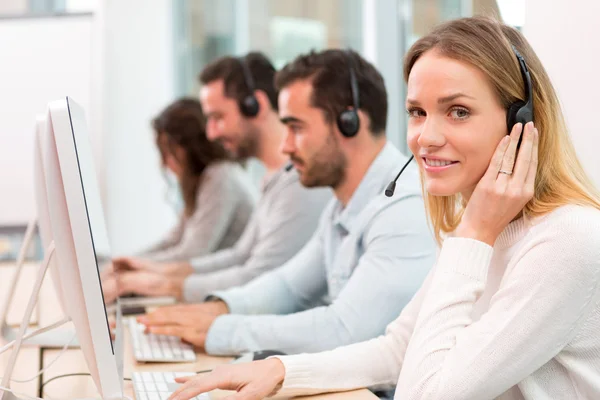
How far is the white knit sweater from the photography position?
41.9 inches

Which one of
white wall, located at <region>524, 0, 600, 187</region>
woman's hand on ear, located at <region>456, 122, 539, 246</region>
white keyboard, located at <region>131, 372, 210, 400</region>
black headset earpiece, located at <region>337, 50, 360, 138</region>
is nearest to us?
woman's hand on ear, located at <region>456, 122, 539, 246</region>

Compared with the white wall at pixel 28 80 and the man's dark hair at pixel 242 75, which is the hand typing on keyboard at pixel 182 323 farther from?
the white wall at pixel 28 80

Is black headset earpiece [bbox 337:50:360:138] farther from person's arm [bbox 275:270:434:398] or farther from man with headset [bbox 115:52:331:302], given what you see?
person's arm [bbox 275:270:434:398]

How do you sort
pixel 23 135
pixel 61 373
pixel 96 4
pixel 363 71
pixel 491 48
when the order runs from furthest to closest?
pixel 96 4 → pixel 23 135 → pixel 363 71 → pixel 61 373 → pixel 491 48

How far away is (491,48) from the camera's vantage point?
1191 millimetres

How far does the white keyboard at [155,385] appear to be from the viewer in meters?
1.30

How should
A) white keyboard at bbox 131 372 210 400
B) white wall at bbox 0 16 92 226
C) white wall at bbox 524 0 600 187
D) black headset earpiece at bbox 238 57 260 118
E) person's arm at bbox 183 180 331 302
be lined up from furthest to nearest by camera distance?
white wall at bbox 0 16 92 226 → black headset earpiece at bbox 238 57 260 118 → person's arm at bbox 183 180 331 302 → white wall at bbox 524 0 600 187 → white keyboard at bbox 131 372 210 400

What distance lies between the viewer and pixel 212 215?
10.1ft

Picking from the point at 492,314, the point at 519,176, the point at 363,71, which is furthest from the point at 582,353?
the point at 363,71

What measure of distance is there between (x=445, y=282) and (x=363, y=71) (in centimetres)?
95

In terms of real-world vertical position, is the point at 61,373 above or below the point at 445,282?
below

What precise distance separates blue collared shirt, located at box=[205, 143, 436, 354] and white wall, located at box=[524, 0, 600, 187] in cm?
39

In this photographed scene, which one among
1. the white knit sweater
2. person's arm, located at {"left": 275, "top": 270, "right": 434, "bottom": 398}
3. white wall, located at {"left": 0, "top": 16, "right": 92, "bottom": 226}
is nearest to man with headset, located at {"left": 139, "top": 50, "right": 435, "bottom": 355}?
person's arm, located at {"left": 275, "top": 270, "right": 434, "bottom": 398}

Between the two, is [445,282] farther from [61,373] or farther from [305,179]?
[305,179]
